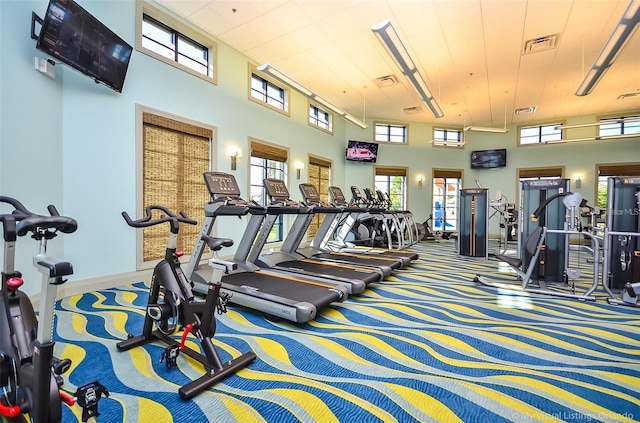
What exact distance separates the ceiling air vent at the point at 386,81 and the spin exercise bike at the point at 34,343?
7590 mm

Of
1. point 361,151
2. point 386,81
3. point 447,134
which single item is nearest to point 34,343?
point 386,81

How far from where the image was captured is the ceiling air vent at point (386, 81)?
299 inches

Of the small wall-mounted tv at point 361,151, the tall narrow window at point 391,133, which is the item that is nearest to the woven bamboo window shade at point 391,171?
the small wall-mounted tv at point 361,151

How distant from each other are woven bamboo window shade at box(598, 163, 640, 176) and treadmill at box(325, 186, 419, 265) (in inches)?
336

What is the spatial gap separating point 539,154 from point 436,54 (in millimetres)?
7186

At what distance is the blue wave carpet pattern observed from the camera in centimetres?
171

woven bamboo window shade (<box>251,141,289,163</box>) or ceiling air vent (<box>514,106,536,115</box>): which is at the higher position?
ceiling air vent (<box>514,106,536,115</box>)

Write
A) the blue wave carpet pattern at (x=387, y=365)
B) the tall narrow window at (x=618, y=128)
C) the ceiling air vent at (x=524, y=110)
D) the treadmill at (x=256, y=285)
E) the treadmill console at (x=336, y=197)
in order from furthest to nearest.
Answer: the tall narrow window at (x=618, y=128)
the ceiling air vent at (x=524, y=110)
the treadmill console at (x=336, y=197)
the treadmill at (x=256, y=285)
the blue wave carpet pattern at (x=387, y=365)

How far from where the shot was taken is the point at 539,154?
35.9ft

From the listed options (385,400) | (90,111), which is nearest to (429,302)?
(385,400)

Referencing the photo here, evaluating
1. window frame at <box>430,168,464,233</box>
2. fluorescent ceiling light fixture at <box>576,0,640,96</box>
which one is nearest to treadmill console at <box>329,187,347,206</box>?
fluorescent ceiling light fixture at <box>576,0,640,96</box>

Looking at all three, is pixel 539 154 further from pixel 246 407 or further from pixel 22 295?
pixel 22 295

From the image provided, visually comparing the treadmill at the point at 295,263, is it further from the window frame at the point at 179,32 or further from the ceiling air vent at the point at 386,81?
the ceiling air vent at the point at 386,81

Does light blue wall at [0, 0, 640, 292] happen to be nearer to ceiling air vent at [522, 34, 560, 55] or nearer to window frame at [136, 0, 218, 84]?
window frame at [136, 0, 218, 84]
